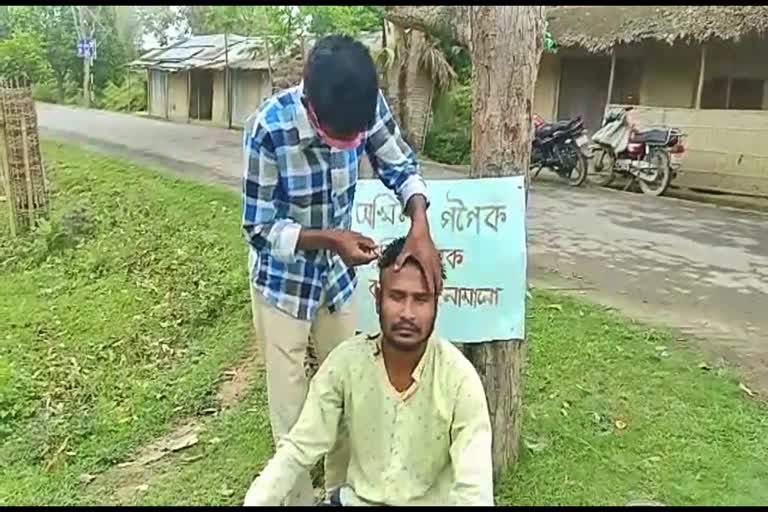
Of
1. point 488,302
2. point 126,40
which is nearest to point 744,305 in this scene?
point 488,302

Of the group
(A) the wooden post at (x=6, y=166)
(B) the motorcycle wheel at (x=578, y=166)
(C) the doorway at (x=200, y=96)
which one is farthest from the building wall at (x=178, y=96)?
(B) the motorcycle wheel at (x=578, y=166)

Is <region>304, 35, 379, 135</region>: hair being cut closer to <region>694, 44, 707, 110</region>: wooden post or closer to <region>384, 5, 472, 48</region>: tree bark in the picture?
<region>384, 5, 472, 48</region>: tree bark

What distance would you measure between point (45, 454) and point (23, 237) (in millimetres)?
6036

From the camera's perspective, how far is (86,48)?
96.9ft

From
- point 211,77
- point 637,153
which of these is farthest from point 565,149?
point 211,77

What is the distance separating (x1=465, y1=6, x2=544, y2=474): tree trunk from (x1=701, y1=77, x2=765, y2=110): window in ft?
31.9

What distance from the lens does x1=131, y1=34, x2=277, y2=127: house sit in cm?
2294

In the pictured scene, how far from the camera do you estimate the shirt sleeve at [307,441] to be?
1.96 m

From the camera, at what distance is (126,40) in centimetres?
3772

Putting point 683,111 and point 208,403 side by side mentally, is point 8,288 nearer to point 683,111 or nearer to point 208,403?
point 208,403

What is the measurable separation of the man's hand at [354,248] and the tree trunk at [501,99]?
0.72 metres

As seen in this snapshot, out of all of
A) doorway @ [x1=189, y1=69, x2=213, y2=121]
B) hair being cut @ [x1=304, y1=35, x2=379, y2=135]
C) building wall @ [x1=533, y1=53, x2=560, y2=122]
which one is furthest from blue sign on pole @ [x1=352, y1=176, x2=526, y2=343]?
doorway @ [x1=189, y1=69, x2=213, y2=121]

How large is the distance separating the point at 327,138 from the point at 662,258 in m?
4.80

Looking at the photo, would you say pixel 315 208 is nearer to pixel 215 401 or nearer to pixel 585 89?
pixel 215 401
